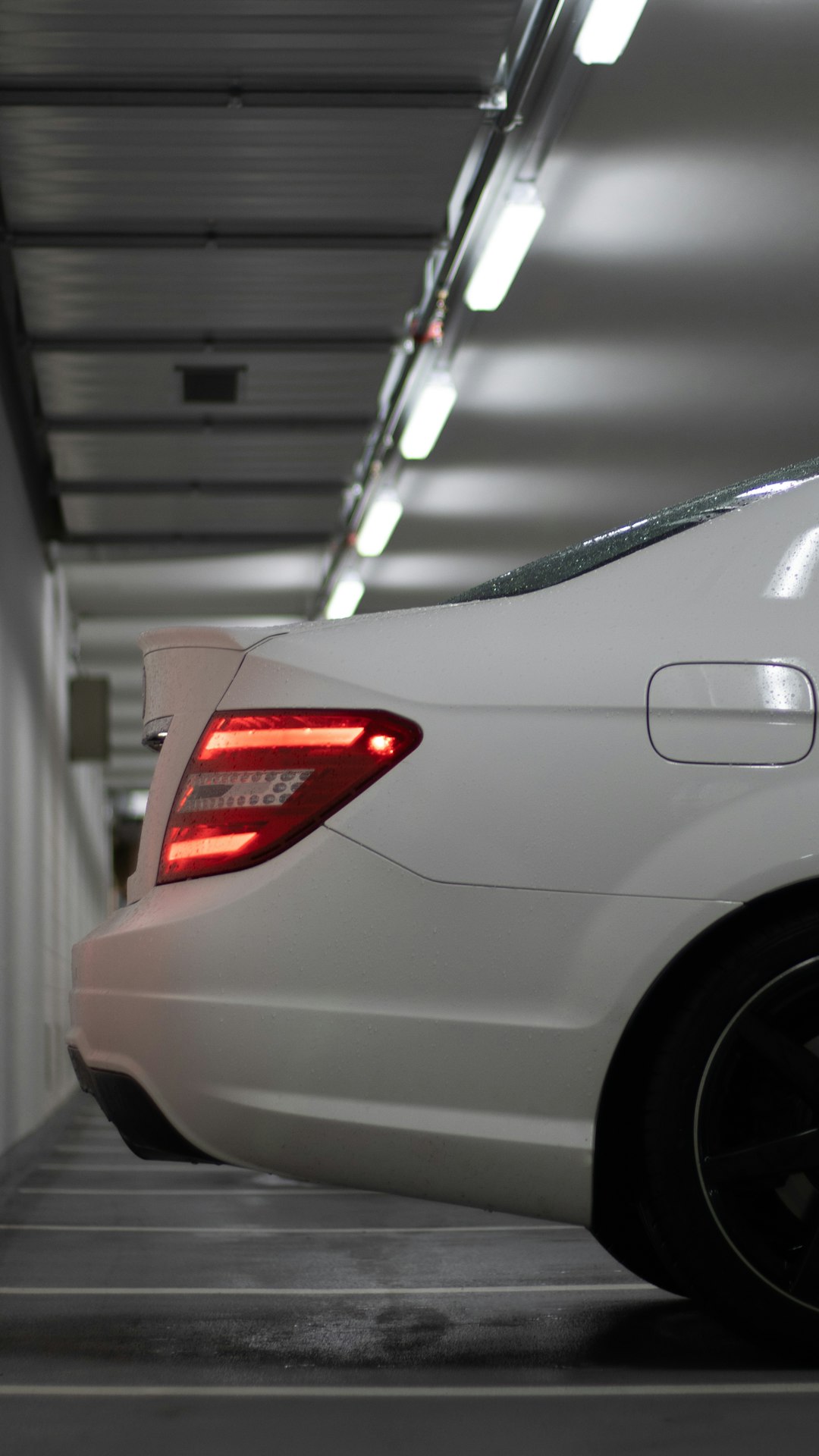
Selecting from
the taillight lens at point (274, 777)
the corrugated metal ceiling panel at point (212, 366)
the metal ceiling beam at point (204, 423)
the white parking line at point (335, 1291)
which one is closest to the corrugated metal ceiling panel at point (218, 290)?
the corrugated metal ceiling panel at point (212, 366)

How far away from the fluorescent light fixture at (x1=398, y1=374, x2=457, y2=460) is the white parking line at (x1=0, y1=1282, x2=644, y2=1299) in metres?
6.77

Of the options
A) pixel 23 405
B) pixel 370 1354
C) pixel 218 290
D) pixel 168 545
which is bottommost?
pixel 370 1354

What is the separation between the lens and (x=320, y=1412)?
2.27m

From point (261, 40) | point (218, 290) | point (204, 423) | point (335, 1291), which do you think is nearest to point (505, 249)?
point (261, 40)

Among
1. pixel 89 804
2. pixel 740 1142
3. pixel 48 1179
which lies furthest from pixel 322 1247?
pixel 89 804

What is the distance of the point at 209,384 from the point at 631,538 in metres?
8.19

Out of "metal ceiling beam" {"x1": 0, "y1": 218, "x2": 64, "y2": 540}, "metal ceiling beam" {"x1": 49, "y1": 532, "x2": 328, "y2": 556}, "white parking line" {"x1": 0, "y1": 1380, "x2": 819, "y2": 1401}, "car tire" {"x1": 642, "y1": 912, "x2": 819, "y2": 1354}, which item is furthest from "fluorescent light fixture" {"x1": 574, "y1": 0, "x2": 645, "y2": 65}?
"metal ceiling beam" {"x1": 49, "y1": 532, "x2": 328, "y2": 556}

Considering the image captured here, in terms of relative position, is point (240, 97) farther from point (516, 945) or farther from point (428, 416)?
point (516, 945)

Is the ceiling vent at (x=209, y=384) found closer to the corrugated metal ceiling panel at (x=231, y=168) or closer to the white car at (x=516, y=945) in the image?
the corrugated metal ceiling panel at (x=231, y=168)

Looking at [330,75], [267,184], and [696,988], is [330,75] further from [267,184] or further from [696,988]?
[696,988]

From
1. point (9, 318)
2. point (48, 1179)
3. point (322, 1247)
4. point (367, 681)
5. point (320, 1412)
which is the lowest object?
point (48, 1179)

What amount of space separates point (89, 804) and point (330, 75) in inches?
649

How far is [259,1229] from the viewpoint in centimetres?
498

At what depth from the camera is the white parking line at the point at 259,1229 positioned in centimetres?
477
